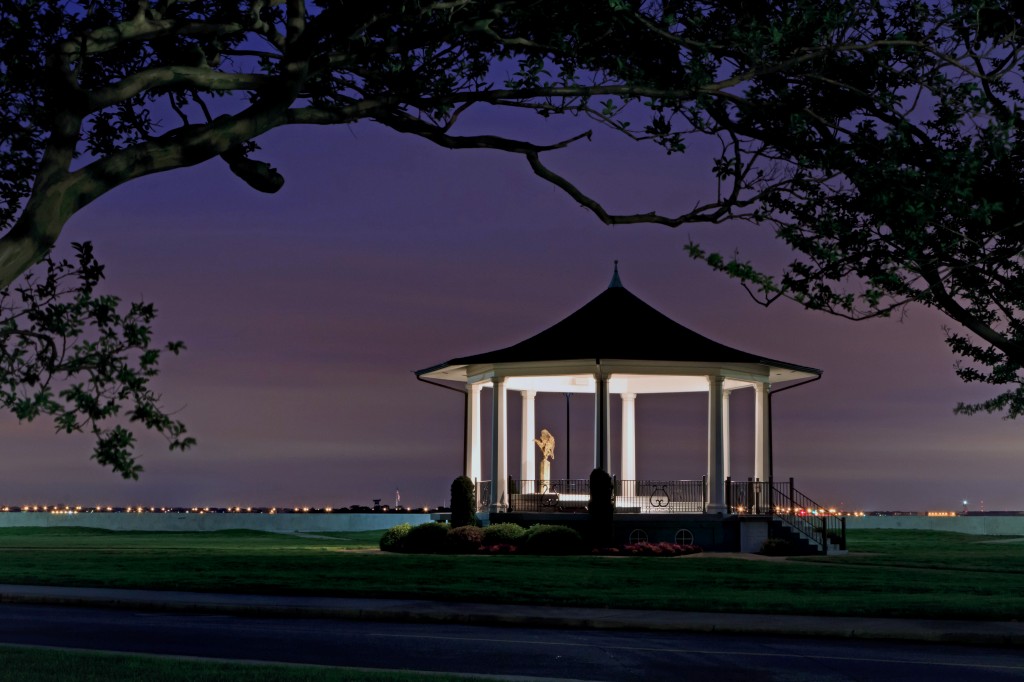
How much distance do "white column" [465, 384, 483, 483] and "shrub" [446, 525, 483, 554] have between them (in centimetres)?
545

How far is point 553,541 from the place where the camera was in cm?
3634

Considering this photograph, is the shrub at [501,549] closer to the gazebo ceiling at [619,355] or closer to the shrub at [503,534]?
the shrub at [503,534]

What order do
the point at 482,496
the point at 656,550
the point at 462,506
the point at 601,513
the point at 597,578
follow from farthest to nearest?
1. the point at 482,496
2. the point at 462,506
3. the point at 601,513
4. the point at 656,550
5. the point at 597,578

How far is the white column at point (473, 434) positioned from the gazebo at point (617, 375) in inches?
1.3

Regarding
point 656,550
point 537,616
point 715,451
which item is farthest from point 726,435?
point 537,616

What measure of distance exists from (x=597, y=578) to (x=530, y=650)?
10.6 m

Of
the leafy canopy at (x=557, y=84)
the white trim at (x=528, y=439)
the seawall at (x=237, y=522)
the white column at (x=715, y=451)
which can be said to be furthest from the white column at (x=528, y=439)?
the leafy canopy at (x=557, y=84)

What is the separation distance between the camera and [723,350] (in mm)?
41094

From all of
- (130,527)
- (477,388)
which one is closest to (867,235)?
(477,388)

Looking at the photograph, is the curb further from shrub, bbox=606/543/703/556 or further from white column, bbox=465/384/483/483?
white column, bbox=465/384/483/483

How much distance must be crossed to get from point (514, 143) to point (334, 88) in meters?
2.34

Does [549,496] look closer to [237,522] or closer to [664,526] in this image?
[664,526]

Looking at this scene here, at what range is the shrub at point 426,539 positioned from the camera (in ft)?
124

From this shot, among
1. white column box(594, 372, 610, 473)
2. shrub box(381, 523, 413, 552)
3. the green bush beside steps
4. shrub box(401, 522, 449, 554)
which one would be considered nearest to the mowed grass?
the green bush beside steps
